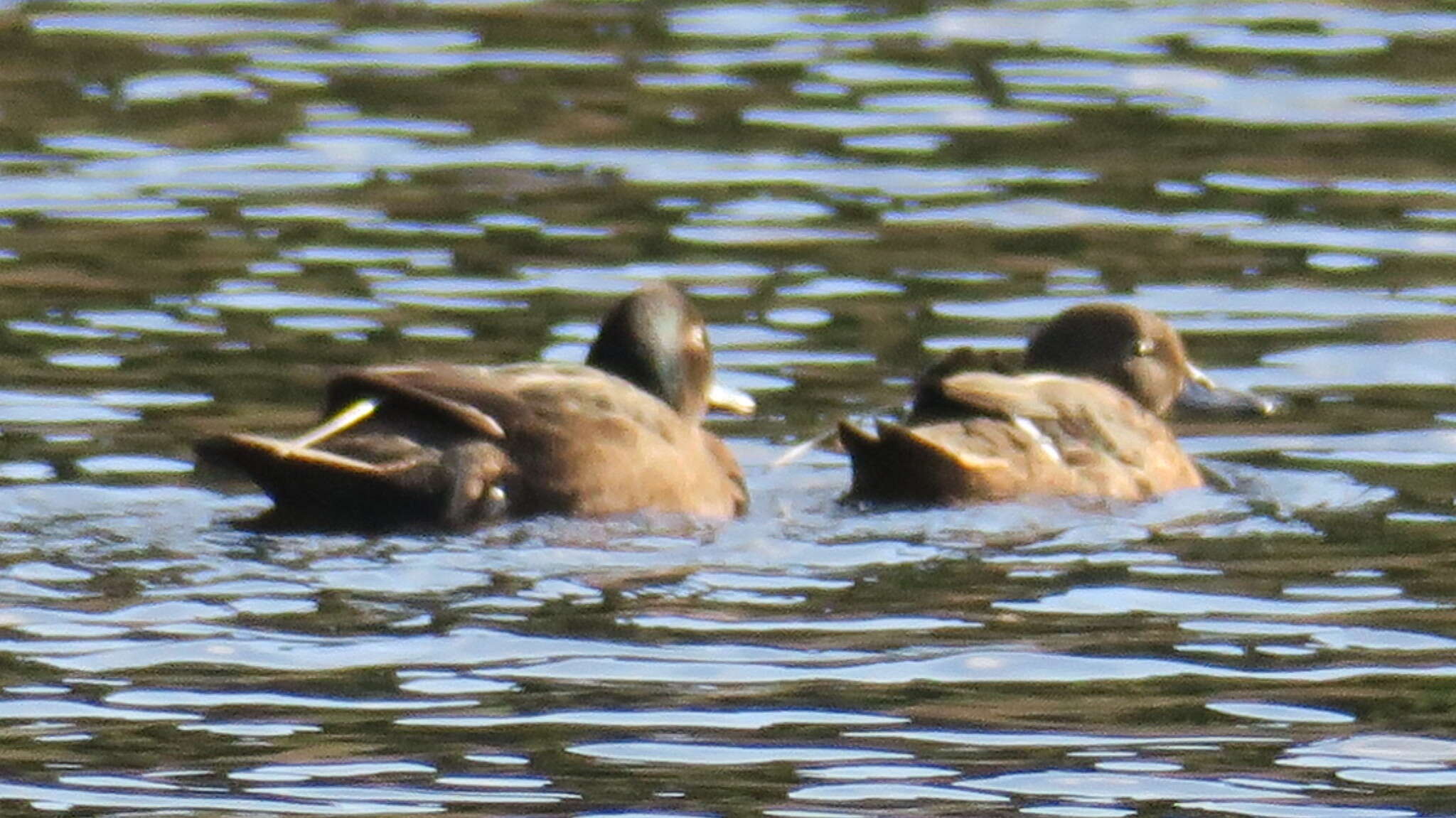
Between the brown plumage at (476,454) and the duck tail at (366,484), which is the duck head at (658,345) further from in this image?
the duck tail at (366,484)

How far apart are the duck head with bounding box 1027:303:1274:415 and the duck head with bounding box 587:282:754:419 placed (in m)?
1.29

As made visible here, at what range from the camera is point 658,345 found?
10758 mm

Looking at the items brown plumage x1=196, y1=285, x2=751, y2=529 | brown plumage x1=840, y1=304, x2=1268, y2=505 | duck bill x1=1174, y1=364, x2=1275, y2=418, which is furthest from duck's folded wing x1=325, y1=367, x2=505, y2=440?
duck bill x1=1174, y1=364, x2=1275, y2=418

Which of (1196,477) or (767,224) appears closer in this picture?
(1196,477)

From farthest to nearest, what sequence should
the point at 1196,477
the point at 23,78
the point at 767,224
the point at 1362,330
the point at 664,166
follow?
the point at 23,78 < the point at 664,166 < the point at 767,224 < the point at 1362,330 < the point at 1196,477

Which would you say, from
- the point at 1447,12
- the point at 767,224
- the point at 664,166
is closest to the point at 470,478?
the point at 767,224

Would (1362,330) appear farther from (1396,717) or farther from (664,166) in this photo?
(1396,717)

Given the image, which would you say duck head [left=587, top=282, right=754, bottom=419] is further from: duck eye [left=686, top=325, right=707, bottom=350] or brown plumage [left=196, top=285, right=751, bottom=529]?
brown plumage [left=196, top=285, right=751, bottom=529]

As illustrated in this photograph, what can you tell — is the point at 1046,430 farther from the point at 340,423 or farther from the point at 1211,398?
the point at 340,423

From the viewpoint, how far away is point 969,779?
7.20 m

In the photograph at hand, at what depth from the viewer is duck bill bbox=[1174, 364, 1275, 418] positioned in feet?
38.4

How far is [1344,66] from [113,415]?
807cm

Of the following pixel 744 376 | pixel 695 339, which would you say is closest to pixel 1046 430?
pixel 695 339

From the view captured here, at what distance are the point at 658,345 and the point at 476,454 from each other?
1.17 meters
